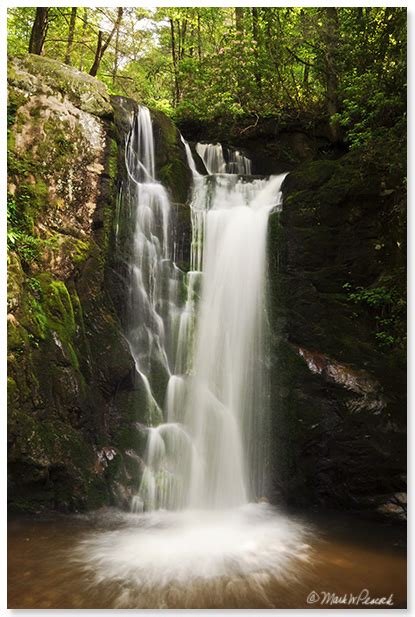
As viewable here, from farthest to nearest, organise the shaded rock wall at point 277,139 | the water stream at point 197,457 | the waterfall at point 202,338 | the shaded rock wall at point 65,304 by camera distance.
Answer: the shaded rock wall at point 277,139, the waterfall at point 202,338, the shaded rock wall at point 65,304, the water stream at point 197,457

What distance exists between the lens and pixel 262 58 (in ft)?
35.4

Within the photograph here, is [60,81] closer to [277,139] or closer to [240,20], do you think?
[277,139]

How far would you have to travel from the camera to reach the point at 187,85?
1250cm

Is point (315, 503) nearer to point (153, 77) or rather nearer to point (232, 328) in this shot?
point (232, 328)

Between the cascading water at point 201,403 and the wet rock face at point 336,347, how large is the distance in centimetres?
36

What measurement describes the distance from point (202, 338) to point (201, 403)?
1.07 m

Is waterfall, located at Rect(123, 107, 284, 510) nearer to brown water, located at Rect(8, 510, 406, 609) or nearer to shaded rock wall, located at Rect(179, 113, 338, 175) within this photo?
brown water, located at Rect(8, 510, 406, 609)

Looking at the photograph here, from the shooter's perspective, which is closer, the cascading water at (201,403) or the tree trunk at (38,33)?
the cascading water at (201,403)

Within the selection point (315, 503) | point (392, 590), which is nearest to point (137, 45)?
point (315, 503)

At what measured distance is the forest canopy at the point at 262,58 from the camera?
7.45 meters

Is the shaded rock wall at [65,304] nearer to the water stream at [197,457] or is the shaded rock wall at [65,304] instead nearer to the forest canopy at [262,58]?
the water stream at [197,457]

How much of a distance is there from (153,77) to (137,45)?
260 cm

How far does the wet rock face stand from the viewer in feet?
20.4

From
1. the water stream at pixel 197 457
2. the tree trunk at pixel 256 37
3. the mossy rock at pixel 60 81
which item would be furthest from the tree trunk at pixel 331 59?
the mossy rock at pixel 60 81
